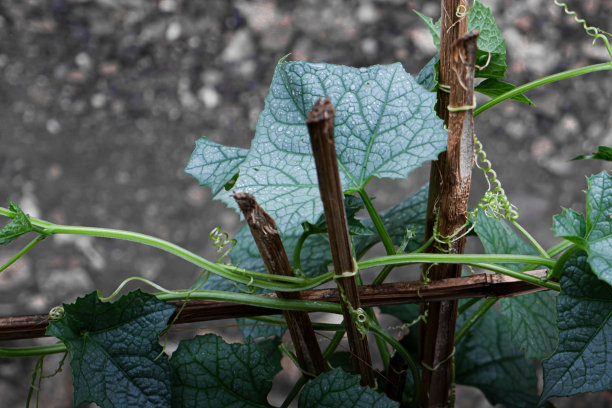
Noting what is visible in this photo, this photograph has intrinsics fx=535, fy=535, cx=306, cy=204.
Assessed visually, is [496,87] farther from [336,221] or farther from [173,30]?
[173,30]

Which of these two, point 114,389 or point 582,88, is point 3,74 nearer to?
point 114,389

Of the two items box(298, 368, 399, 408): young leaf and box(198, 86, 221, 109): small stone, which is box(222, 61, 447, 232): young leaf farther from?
box(198, 86, 221, 109): small stone

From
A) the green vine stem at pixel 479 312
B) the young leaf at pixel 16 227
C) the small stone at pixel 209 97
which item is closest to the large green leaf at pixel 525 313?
the green vine stem at pixel 479 312

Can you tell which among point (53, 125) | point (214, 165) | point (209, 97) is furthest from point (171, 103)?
point (214, 165)

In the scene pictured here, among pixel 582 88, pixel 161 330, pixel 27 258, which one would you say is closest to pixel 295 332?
pixel 161 330

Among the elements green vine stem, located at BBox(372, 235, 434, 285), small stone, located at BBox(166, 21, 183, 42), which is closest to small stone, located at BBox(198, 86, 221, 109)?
small stone, located at BBox(166, 21, 183, 42)

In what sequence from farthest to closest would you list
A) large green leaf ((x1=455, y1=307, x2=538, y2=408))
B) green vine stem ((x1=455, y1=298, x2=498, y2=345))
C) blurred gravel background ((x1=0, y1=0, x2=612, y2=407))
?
blurred gravel background ((x1=0, y1=0, x2=612, y2=407)), large green leaf ((x1=455, y1=307, x2=538, y2=408)), green vine stem ((x1=455, y1=298, x2=498, y2=345))
